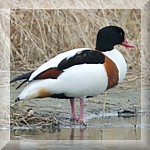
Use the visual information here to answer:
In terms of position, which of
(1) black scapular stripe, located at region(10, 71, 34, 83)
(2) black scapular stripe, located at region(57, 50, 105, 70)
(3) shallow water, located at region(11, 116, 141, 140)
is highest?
(2) black scapular stripe, located at region(57, 50, 105, 70)

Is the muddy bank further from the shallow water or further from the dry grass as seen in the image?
the dry grass

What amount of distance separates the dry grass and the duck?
0.06m

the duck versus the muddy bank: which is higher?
the duck

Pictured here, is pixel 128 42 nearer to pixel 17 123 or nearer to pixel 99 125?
pixel 99 125

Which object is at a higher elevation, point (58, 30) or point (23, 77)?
point (58, 30)

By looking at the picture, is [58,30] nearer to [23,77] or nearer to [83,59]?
[83,59]

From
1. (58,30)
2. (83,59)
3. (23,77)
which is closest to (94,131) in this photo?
(83,59)

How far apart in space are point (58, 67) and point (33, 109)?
0.39 m

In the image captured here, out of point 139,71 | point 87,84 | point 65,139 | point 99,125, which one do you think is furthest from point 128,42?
point 65,139

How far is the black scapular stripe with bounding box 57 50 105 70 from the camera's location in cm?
356

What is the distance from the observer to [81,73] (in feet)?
11.7

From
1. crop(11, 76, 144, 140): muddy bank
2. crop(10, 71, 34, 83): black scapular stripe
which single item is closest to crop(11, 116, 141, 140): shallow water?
crop(11, 76, 144, 140): muddy bank

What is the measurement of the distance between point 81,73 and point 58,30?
393 mm

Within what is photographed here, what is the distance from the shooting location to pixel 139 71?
142 inches
